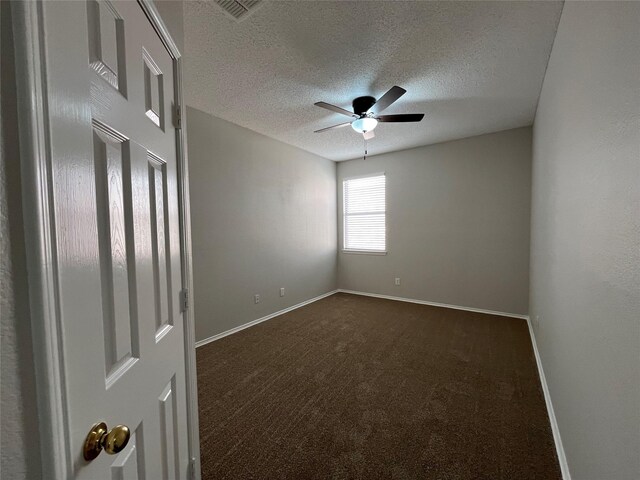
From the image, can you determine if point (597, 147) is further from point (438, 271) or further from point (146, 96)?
point (438, 271)

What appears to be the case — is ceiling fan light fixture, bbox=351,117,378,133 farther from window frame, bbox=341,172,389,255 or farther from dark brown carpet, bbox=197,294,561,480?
dark brown carpet, bbox=197,294,561,480

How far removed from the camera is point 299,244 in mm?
4598

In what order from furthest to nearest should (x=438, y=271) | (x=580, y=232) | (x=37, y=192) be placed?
1. (x=438, y=271)
2. (x=580, y=232)
3. (x=37, y=192)

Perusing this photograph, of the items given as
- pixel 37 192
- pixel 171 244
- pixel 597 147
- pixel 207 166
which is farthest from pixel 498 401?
pixel 207 166

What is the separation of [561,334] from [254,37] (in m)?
2.84

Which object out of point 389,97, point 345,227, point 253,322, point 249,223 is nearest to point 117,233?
point 389,97

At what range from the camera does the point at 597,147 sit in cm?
111

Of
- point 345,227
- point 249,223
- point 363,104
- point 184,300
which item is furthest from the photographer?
point 345,227

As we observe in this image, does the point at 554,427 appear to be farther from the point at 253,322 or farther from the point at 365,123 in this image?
the point at 253,322

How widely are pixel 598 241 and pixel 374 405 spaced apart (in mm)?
1712

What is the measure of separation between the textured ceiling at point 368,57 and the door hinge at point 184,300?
174cm

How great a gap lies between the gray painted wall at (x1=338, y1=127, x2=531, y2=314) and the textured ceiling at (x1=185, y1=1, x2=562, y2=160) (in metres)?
0.73

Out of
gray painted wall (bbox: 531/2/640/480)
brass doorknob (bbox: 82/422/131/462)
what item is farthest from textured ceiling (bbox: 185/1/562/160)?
brass doorknob (bbox: 82/422/131/462)

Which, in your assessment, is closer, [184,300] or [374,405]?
[184,300]
